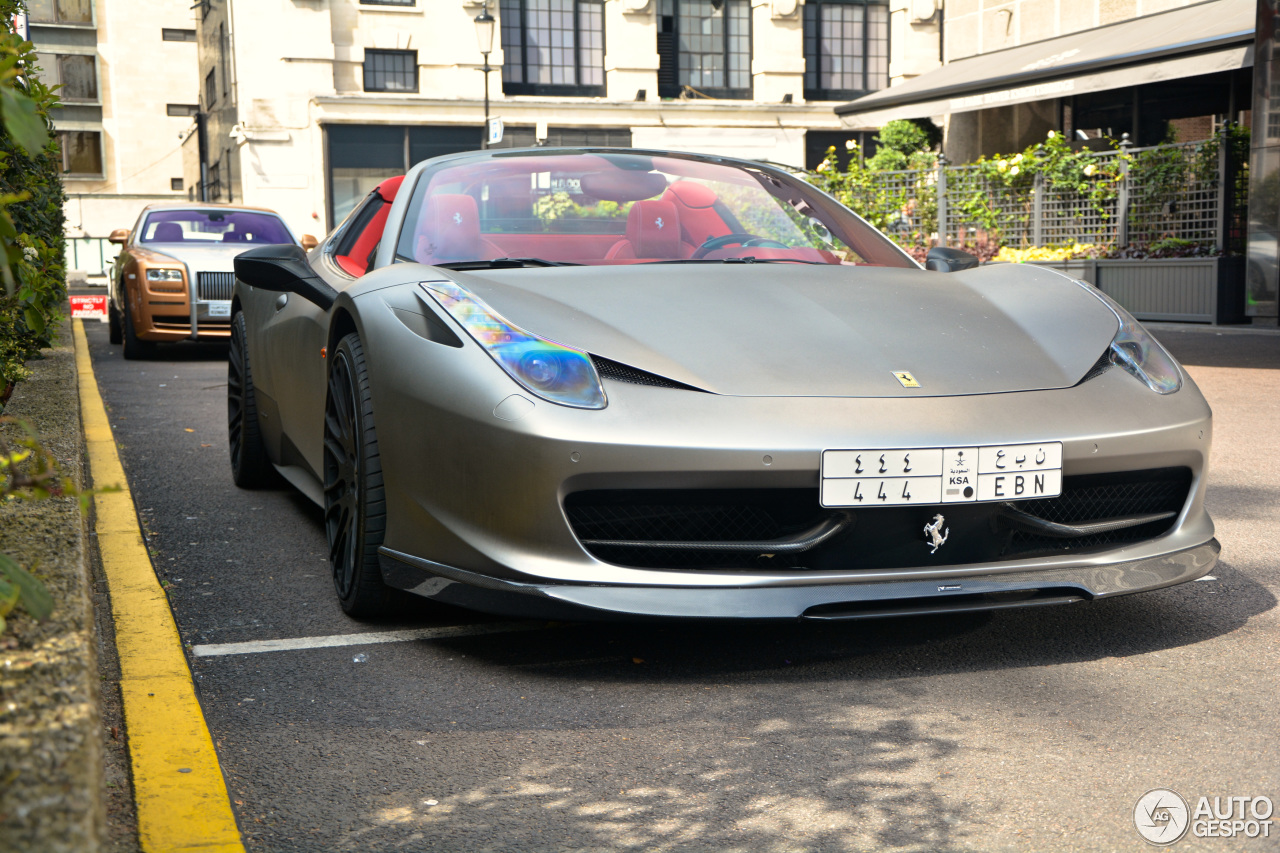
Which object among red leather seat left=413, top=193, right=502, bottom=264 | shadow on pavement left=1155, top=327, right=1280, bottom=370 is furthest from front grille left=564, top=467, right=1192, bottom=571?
shadow on pavement left=1155, top=327, right=1280, bottom=370

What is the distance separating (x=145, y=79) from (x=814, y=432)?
64.1 metres

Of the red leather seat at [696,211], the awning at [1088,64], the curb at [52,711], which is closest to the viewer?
the curb at [52,711]

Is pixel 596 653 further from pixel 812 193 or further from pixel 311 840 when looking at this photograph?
pixel 812 193

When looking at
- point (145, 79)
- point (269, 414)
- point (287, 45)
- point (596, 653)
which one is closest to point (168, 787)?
point (596, 653)

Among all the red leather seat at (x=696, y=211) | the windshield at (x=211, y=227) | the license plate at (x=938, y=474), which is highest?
the windshield at (x=211, y=227)

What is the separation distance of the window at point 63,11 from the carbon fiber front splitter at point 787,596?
211 feet

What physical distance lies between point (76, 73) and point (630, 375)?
63816 millimetres

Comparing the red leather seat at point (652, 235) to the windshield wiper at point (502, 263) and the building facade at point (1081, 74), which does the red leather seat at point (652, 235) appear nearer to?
the windshield wiper at point (502, 263)

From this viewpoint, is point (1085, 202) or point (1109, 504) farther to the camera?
point (1085, 202)

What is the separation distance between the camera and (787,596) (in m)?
2.76

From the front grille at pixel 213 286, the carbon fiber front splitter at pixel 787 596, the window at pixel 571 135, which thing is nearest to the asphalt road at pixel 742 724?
the carbon fiber front splitter at pixel 787 596

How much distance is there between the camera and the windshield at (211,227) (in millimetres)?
12523

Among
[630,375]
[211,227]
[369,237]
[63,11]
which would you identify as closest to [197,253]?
[211,227]

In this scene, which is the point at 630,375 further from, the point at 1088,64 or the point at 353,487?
the point at 1088,64
